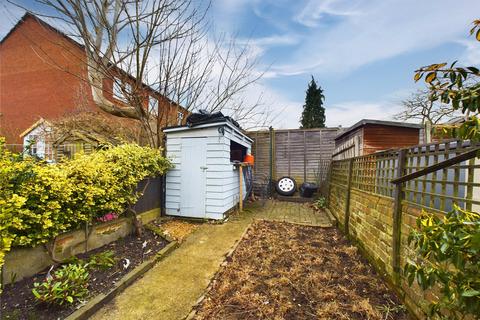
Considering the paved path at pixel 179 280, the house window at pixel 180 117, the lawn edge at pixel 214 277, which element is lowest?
the paved path at pixel 179 280

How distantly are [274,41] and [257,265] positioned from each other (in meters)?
6.63

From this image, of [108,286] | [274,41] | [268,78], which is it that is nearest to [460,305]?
[108,286]

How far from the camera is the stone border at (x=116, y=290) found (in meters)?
2.21

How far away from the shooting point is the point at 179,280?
2941 mm

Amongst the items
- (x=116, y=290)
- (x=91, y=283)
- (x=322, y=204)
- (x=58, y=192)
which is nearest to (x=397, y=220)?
(x=116, y=290)

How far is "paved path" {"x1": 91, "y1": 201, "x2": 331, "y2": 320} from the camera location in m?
2.35

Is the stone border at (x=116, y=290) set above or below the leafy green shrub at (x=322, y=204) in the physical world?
below

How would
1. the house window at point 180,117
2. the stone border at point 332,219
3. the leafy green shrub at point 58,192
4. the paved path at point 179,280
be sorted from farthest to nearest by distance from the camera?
the house window at point 180,117, the stone border at point 332,219, the paved path at point 179,280, the leafy green shrub at point 58,192

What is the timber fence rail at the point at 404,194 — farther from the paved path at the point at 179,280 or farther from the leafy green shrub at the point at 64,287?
the leafy green shrub at the point at 64,287

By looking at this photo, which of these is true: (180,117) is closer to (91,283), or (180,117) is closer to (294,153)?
(294,153)

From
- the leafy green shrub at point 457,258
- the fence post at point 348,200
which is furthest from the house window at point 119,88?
the leafy green shrub at point 457,258

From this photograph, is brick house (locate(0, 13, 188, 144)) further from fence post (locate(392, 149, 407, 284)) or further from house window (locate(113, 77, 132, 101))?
fence post (locate(392, 149, 407, 284))

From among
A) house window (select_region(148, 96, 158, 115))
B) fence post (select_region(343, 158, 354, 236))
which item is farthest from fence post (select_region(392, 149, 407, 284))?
house window (select_region(148, 96, 158, 115))

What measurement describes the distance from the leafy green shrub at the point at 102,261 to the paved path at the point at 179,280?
50 centimetres
